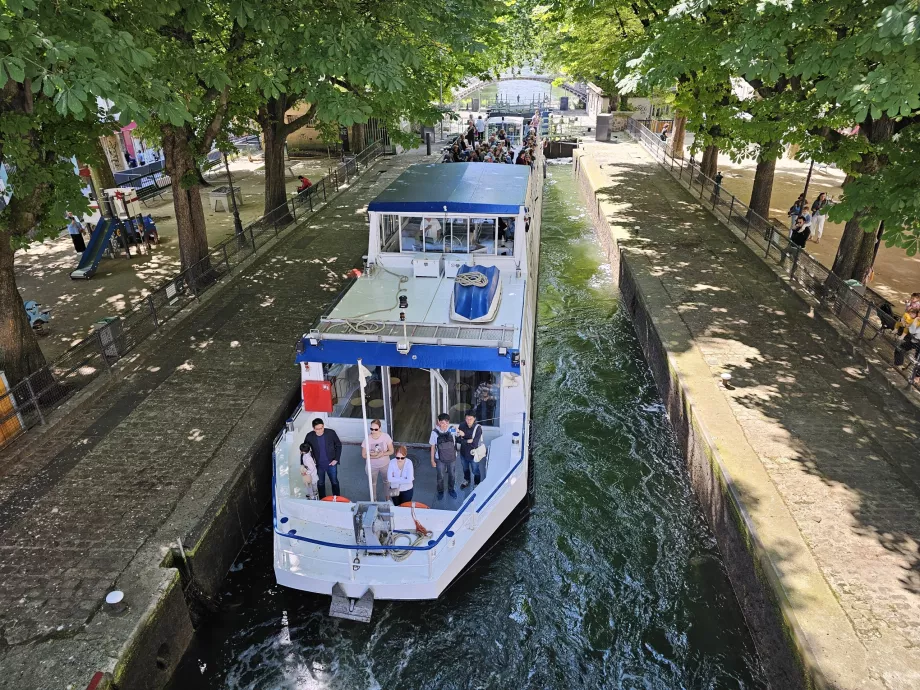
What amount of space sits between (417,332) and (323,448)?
2054mm

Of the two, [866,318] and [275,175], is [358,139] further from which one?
[866,318]

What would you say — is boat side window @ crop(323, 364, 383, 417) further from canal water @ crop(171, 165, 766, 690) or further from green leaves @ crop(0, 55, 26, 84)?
green leaves @ crop(0, 55, 26, 84)

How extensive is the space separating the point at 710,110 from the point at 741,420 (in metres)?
10.2

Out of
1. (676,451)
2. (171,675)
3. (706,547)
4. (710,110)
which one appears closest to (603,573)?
(706,547)

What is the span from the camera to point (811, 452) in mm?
9344

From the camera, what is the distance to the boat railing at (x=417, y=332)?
8.78m

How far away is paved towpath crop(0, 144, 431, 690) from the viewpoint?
6.69 m

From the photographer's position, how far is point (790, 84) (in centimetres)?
1307

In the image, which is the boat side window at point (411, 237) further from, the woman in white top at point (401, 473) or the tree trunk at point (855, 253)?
the tree trunk at point (855, 253)

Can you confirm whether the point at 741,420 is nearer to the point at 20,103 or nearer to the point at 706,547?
the point at 706,547

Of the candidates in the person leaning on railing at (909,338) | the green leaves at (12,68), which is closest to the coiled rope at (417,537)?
the green leaves at (12,68)

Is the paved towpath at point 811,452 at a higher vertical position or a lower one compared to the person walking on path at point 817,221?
lower

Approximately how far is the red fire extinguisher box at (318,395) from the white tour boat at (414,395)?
0.02 meters

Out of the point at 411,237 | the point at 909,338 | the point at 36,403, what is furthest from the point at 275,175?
the point at 909,338
